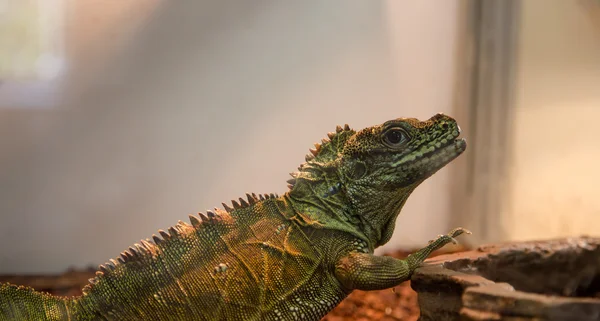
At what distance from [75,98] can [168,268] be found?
2.01 meters

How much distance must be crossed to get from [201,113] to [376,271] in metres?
2.37

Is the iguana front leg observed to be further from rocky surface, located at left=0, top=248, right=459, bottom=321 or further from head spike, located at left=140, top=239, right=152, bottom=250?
rocky surface, located at left=0, top=248, right=459, bottom=321

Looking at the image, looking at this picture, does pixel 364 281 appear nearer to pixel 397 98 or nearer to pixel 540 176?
pixel 397 98

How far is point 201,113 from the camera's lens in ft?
14.0

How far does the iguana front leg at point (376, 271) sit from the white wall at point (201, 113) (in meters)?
2.03

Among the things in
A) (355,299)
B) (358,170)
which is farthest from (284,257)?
(355,299)


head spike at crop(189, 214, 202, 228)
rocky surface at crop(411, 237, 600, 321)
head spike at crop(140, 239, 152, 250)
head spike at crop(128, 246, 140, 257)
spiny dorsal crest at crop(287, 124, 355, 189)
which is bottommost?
rocky surface at crop(411, 237, 600, 321)

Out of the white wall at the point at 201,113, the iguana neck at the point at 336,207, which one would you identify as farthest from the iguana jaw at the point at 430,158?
the white wall at the point at 201,113

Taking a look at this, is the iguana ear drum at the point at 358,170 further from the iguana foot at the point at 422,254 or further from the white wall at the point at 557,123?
the white wall at the point at 557,123

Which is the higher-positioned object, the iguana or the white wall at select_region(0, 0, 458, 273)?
the white wall at select_region(0, 0, 458, 273)

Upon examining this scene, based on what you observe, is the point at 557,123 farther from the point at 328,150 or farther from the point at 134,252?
the point at 134,252

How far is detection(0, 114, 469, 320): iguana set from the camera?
2.57m

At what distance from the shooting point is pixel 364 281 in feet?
8.04

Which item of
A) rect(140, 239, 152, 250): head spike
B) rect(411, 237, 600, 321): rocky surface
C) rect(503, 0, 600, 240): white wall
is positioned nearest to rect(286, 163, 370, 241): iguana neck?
rect(411, 237, 600, 321): rocky surface
